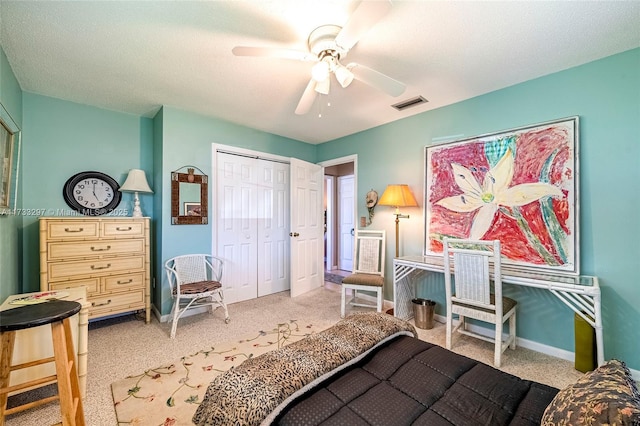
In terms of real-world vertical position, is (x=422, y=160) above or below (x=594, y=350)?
above

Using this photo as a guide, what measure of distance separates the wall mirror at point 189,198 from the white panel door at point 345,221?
10.7ft

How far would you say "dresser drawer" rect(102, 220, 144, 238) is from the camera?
8.95ft

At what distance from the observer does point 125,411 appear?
5.44ft

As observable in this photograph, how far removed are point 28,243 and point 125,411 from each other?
2.23 metres

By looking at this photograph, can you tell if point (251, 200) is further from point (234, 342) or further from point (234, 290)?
point (234, 342)

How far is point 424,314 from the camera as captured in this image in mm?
2859

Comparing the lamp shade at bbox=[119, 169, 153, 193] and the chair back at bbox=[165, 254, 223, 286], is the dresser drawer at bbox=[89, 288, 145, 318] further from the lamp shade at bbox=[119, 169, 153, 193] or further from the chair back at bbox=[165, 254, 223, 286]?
the lamp shade at bbox=[119, 169, 153, 193]

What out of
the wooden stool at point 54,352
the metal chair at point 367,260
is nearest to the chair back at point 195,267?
the wooden stool at point 54,352

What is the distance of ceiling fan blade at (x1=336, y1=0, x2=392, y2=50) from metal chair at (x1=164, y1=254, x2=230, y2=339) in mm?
2588

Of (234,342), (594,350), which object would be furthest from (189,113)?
(594,350)

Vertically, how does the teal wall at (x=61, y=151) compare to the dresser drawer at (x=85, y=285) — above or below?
above

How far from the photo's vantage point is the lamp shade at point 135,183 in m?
3.04

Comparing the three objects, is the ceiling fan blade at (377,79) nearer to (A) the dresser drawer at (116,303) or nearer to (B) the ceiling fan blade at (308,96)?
(B) the ceiling fan blade at (308,96)

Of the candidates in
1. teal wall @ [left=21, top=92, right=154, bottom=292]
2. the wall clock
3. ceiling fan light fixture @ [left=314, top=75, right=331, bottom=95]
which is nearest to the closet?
teal wall @ [left=21, top=92, right=154, bottom=292]
